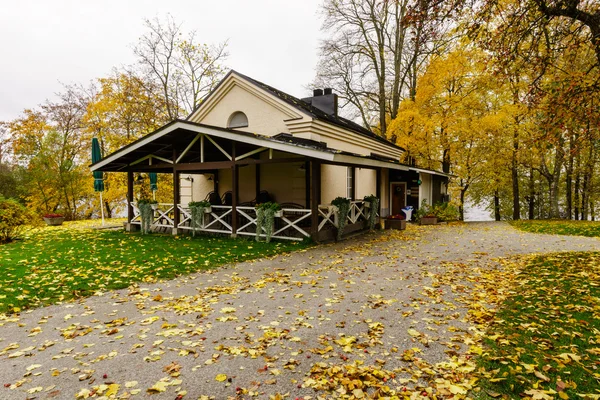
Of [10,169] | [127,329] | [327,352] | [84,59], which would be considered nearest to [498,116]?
[327,352]

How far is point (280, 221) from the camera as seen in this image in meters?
11.0

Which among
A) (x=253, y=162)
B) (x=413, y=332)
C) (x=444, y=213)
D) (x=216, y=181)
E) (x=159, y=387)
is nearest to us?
(x=159, y=387)

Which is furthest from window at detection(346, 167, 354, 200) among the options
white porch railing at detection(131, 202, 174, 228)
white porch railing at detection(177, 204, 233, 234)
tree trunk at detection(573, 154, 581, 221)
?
tree trunk at detection(573, 154, 581, 221)

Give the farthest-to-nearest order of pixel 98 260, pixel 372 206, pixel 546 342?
1. pixel 372 206
2. pixel 98 260
3. pixel 546 342

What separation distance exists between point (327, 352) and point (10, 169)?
95.0 ft

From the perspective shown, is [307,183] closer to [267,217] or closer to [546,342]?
[267,217]

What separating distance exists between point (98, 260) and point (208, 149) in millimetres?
6749

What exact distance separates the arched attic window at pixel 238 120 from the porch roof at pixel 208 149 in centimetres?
202

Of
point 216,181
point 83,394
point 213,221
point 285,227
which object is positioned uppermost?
point 216,181

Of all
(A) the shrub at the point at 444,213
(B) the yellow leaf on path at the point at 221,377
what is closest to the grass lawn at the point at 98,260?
(B) the yellow leaf on path at the point at 221,377

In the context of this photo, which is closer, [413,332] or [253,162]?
[413,332]

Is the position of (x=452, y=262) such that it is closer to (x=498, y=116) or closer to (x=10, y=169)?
(x=498, y=116)

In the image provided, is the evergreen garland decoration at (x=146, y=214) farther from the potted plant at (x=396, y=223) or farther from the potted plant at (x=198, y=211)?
the potted plant at (x=396, y=223)

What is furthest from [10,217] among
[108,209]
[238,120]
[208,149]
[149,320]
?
[108,209]
